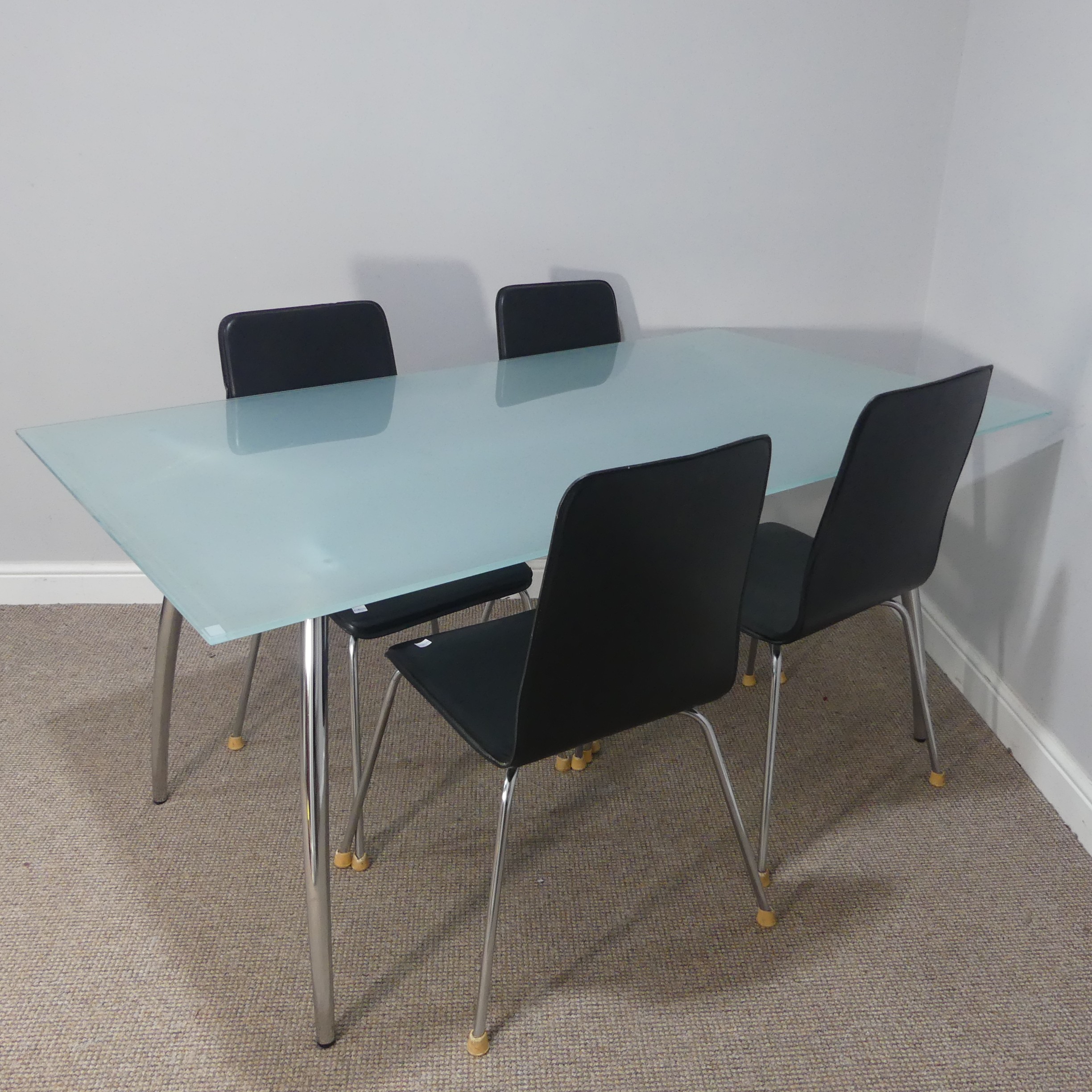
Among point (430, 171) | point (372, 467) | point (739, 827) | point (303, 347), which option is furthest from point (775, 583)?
point (430, 171)

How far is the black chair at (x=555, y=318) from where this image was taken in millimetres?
2307

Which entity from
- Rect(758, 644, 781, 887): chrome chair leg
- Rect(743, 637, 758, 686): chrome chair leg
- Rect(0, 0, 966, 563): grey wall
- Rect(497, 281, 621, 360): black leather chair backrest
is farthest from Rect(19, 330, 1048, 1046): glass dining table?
Rect(743, 637, 758, 686): chrome chair leg

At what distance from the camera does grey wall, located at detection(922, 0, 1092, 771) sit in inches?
76.2

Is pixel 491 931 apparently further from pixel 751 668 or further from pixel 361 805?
pixel 751 668

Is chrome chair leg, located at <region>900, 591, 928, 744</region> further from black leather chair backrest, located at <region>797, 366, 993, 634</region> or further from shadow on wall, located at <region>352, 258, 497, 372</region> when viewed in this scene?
shadow on wall, located at <region>352, 258, 497, 372</region>

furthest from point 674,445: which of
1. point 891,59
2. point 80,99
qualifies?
point 80,99

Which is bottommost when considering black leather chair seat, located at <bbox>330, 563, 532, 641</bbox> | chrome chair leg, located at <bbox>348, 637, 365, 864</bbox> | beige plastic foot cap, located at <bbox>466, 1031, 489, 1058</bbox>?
beige plastic foot cap, located at <bbox>466, 1031, 489, 1058</bbox>

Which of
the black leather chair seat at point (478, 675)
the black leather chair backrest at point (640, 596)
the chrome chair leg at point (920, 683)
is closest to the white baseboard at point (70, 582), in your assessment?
the black leather chair seat at point (478, 675)

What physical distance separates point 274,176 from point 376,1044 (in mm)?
1909

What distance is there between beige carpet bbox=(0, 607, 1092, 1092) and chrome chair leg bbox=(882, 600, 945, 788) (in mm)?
36

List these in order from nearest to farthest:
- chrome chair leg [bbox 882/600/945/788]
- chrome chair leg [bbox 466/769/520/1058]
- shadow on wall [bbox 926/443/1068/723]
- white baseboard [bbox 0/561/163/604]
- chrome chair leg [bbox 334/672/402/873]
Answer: chrome chair leg [bbox 466/769/520/1058] → chrome chair leg [bbox 334/672/402/873] → chrome chair leg [bbox 882/600/945/788] → shadow on wall [bbox 926/443/1068/723] → white baseboard [bbox 0/561/163/604]

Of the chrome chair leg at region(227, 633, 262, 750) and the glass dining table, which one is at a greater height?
the glass dining table

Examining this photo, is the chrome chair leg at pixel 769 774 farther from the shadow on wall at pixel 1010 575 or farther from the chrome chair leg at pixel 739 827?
the shadow on wall at pixel 1010 575

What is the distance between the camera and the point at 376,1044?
148 centimetres
